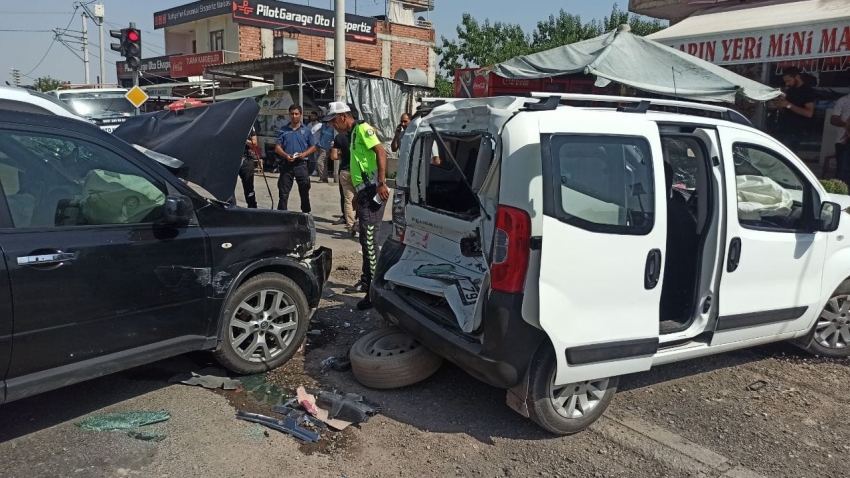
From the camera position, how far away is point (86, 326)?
3.51m

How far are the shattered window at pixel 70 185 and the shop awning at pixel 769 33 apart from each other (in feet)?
30.7

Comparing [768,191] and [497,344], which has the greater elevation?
[768,191]

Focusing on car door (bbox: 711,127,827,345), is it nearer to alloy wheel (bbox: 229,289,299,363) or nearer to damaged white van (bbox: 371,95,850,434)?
damaged white van (bbox: 371,95,850,434)

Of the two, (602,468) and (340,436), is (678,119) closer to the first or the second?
(602,468)

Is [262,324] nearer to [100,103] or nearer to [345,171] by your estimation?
[345,171]

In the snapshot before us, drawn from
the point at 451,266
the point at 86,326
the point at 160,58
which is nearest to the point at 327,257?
the point at 451,266

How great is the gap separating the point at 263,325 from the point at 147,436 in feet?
3.55

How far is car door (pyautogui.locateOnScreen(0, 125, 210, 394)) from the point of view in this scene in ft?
10.8

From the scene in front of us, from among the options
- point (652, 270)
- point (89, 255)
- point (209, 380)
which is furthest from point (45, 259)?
point (652, 270)

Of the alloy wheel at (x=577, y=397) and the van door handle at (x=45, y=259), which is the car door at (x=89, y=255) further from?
the alloy wheel at (x=577, y=397)

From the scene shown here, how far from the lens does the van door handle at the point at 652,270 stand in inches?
142

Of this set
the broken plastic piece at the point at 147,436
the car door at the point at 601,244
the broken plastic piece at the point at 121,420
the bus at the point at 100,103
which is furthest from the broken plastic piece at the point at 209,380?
the bus at the point at 100,103

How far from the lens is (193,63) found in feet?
114

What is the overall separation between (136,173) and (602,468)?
10.6ft
